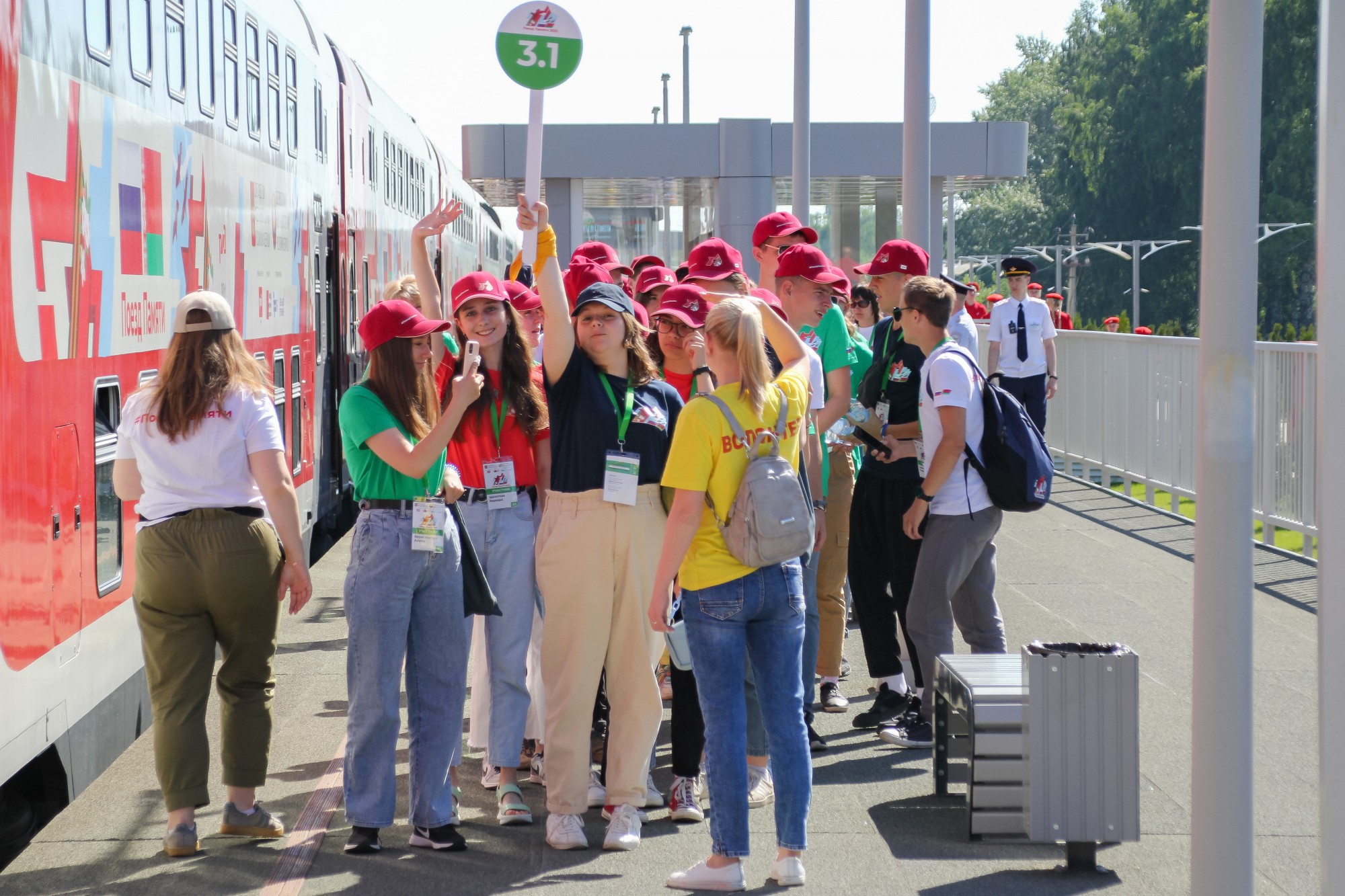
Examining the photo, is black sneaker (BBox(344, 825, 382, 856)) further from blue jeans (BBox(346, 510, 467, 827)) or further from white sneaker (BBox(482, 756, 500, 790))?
white sneaker (BBox(482, 756, 500, 790))

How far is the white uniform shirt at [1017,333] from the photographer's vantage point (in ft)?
46.6

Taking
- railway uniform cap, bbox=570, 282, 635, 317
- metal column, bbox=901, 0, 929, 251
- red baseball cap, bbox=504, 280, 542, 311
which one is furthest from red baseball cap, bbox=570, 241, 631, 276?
metal column, bbox=901, 0, 929, 251

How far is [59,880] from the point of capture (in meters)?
5.17

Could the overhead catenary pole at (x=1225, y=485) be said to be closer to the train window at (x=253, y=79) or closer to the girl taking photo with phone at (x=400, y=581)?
the girl taking photo with phone at (x=400, y=581)

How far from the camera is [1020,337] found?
46.6 ft

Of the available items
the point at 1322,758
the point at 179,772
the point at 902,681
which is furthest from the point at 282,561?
the point at 1322,758

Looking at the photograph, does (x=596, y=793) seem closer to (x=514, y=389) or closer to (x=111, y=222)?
(x=514, y=389)

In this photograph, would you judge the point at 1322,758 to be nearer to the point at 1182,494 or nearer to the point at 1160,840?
the point at 1160,840

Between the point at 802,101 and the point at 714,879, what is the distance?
41.7 ft

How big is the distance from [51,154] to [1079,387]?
1283cm

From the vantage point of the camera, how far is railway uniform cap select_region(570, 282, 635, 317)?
17.7ft

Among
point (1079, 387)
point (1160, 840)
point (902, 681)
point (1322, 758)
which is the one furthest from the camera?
point (1079, 387)

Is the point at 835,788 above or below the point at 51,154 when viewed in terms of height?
below

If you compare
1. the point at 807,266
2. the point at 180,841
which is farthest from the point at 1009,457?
the point at 180,841
